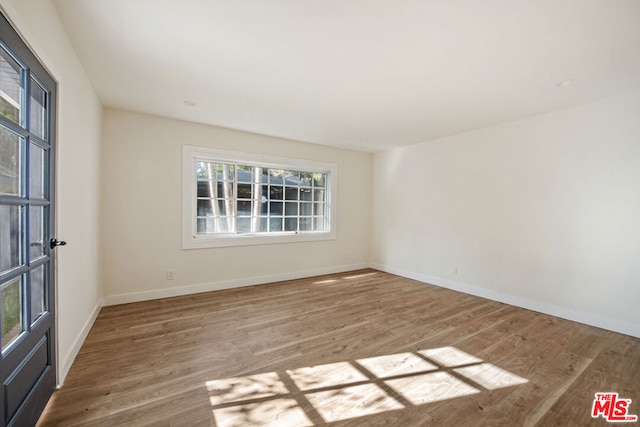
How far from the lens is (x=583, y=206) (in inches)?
118

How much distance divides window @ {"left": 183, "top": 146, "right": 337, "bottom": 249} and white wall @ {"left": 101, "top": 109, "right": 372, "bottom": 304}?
0.45 ft

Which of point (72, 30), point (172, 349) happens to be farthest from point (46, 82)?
point (172, 349)

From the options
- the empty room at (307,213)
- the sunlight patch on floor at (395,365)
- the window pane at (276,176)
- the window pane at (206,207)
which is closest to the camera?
the empty room at (307,213)

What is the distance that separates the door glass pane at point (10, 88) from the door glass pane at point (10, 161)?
84 mm

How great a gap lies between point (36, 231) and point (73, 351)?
1.19 m

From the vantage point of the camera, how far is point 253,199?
4.37 m

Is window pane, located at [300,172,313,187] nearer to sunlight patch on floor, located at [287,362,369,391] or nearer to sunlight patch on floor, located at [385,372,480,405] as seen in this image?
Result: sunlight patch on floor, located at [287,362,369,391]

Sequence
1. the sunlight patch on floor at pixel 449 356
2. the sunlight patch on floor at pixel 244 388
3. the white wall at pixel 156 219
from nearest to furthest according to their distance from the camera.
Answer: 1. the sunlight patch on floor at pixel 244 388
2. the sunlight patch on floor at pixel 449 356
3. the white wall at pixel 156 219

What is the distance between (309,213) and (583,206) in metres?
3.82

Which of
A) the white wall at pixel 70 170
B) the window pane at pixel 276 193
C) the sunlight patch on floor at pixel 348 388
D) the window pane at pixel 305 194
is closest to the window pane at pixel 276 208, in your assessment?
the window pane at pixel 276 193

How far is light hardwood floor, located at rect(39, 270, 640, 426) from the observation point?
1625mm

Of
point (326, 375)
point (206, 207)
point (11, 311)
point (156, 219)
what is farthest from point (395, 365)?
point (156, 219)

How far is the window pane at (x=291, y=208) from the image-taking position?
15.6 feet

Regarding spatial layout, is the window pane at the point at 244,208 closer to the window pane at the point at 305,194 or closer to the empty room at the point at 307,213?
the empty room at the point at 307,213
